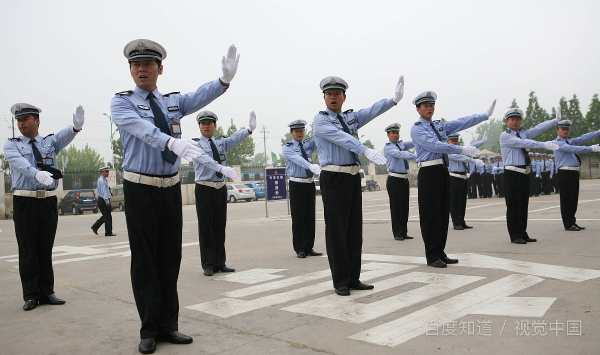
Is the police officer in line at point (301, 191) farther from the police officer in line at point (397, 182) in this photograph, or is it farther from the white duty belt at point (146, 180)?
the white duty belt at point (146, 180)

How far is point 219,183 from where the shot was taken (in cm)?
708

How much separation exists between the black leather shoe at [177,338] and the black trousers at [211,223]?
3.01m

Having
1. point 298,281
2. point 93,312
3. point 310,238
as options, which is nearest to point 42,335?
point 93,312

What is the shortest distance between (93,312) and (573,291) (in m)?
4.62

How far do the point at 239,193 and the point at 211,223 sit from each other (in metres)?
29.4

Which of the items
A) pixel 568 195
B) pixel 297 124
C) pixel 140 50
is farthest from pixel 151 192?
pixel 568 195

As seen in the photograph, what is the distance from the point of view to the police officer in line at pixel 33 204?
5.27 m

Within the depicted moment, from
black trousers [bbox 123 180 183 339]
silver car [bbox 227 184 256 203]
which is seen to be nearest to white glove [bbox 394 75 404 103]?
black trousers [bbox 123 180 183 339]

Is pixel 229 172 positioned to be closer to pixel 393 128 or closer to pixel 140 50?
pixel 140 50

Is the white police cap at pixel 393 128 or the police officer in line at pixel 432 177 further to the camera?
the white police cap at pixel 393 128

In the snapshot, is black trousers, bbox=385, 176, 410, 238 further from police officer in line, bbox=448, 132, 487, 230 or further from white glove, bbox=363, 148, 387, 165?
white glove, bbox=363, 148, 387, 165

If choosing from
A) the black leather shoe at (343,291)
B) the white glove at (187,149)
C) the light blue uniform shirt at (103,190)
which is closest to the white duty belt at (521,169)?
the black leather shoe at (343,291)

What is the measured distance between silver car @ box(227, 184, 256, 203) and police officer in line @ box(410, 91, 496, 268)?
30.0m

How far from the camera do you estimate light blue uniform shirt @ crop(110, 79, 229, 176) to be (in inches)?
139
